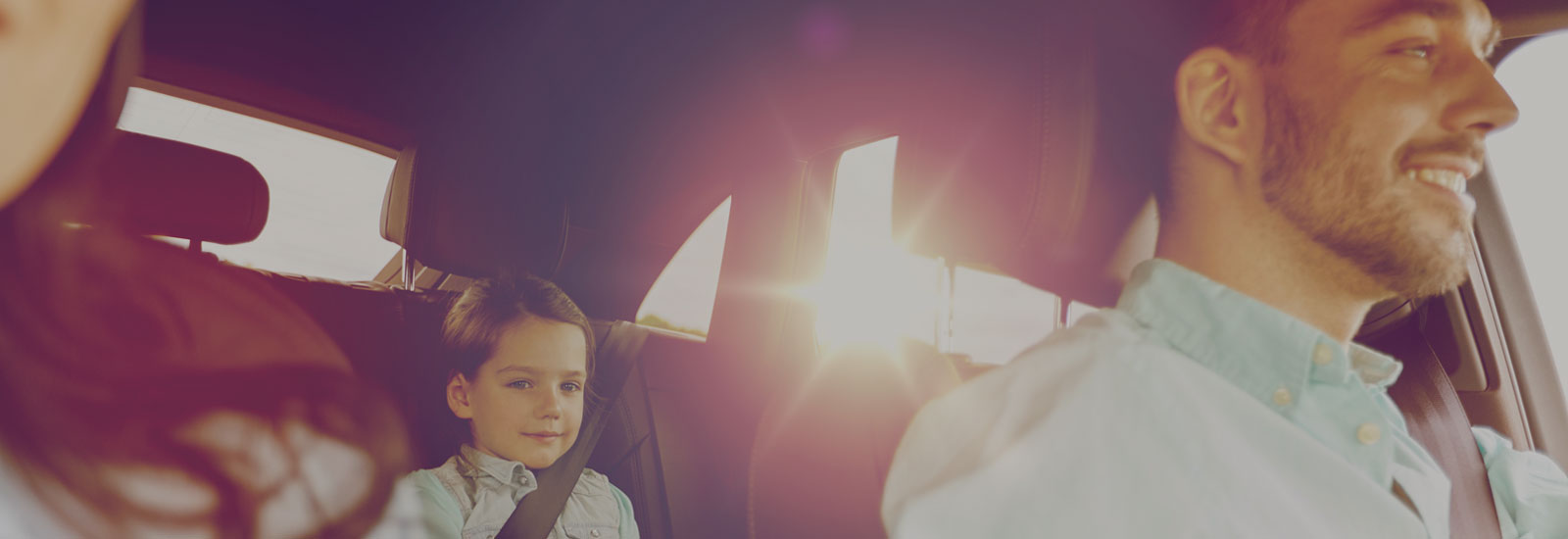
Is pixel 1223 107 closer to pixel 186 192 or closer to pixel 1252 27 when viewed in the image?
pixel 1252 27

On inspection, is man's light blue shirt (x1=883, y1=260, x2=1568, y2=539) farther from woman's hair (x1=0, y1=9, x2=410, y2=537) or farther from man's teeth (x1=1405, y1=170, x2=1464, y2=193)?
woman's hair (x1=0, y1=9, x2=410, y2=537)

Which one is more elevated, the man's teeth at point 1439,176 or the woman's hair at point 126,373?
the man's teeth at point 1439,176

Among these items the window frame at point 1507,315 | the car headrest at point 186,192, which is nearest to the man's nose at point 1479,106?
the window frame at point 1507,315

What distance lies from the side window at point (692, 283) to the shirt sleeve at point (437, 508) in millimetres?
790

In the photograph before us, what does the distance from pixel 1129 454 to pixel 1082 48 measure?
17.9 inches

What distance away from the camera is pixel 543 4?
82.3 inches

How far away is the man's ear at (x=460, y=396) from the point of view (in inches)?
69.4

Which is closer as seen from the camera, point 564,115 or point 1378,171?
point 1378,171

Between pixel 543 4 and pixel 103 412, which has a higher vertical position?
pixel 543 4

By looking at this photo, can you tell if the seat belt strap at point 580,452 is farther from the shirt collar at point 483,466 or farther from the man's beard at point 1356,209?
the man's beard at point 1356,209

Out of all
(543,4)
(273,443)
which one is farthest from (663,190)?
(273,443)

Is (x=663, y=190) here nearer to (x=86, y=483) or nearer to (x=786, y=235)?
(x=786, y=235)

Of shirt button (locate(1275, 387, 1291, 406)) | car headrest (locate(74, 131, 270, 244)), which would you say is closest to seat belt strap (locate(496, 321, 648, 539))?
car headrest (locate(74, 131, 270, 244))

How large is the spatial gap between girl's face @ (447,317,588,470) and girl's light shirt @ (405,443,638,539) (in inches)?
1.8
